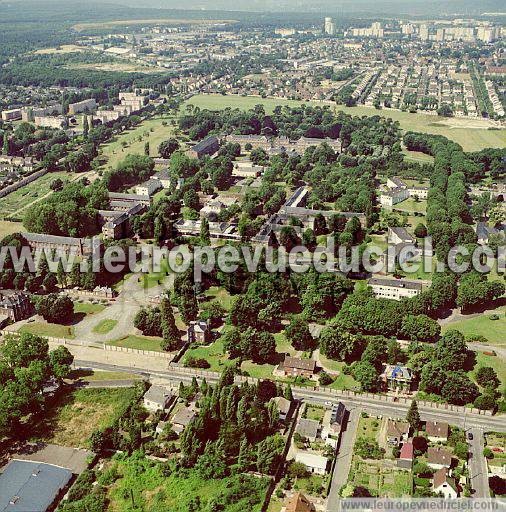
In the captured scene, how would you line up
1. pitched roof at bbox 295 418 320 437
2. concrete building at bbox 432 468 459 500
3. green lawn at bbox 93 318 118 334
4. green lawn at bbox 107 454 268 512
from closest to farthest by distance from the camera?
green lawn at bbox 107 454 268 512 → concrete building at bbox 432 468 459 500 → pitched roof at bbox 295 418 320 437 → green lawn at bbox 93 318 118 334

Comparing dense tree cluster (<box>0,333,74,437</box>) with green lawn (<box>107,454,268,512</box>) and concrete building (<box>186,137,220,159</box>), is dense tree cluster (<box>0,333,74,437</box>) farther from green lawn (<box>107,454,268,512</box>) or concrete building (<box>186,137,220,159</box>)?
concrete building (<box>186,137,220,159</box>)

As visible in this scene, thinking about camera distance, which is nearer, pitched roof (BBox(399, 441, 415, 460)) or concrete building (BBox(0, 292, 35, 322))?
pitched roof (BBox(399, 441, 415, 460))

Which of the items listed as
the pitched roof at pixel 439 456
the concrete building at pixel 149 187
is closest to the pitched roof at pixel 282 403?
the pitched roof at pixel 439 456

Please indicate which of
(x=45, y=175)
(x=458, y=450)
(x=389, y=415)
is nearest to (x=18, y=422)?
Answer: (x=389, y=415)

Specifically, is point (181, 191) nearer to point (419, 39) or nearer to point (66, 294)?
point (66, 294)

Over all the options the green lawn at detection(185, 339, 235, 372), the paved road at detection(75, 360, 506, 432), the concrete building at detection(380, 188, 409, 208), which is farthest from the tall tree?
the concrete building at detection(380, 188, 409, 208)

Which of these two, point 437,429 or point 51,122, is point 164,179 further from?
point 437,429
